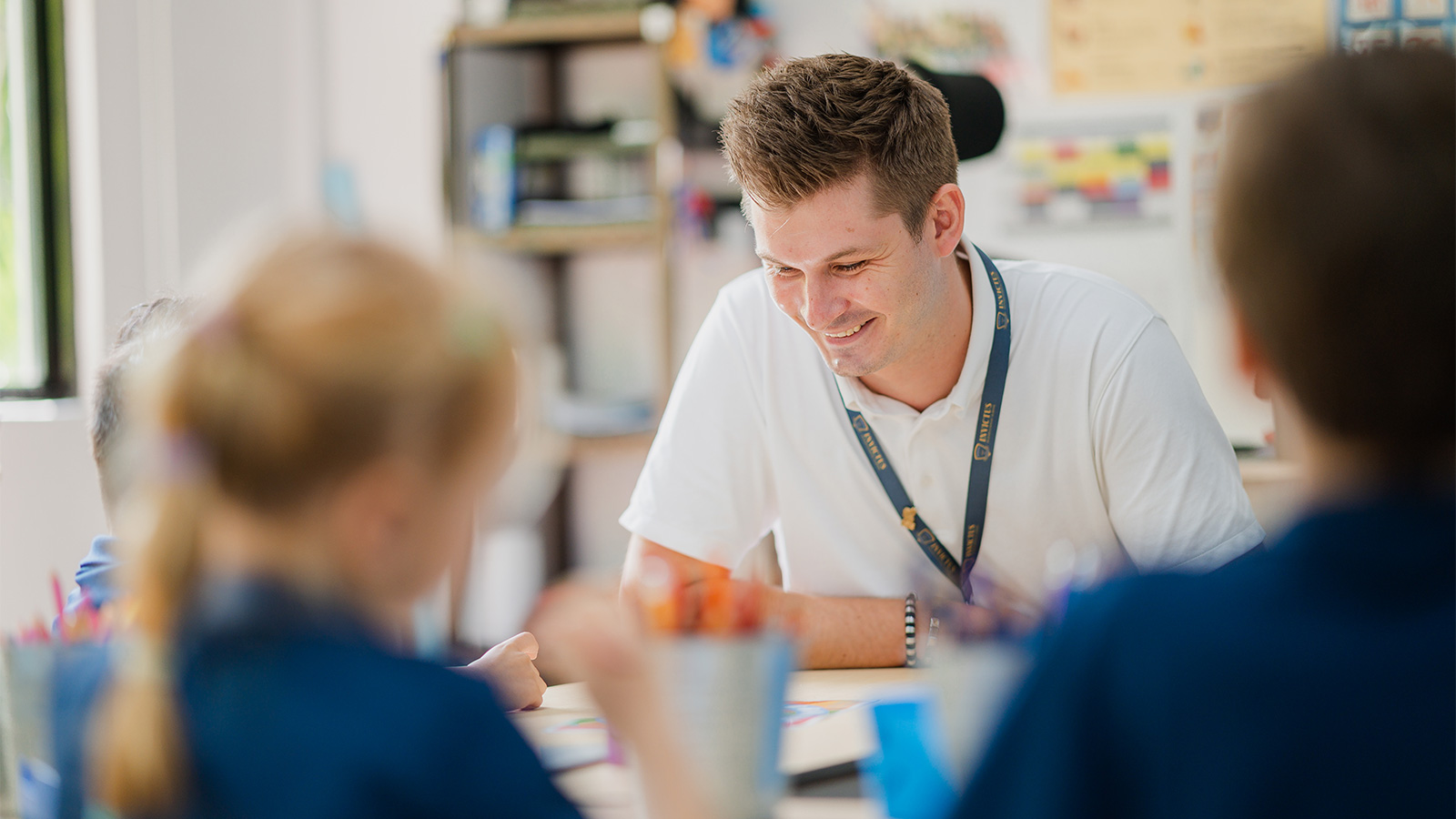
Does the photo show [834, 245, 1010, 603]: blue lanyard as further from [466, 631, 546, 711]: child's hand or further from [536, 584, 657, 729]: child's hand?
[536, 584, 657, 729]: child's hand

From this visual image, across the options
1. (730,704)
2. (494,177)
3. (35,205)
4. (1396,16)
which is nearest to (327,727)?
(730,704)

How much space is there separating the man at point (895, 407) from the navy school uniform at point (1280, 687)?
0.90 meters

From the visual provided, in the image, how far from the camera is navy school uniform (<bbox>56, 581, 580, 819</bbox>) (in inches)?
24.8

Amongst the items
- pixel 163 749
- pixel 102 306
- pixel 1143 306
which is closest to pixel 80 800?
pixel 163 749

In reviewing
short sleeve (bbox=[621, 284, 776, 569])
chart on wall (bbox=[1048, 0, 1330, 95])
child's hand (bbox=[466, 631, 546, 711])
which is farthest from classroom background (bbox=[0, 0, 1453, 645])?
child's hand (bbox=[466, 631, 546, 711])

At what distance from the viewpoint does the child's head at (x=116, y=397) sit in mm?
1270

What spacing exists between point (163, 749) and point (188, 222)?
116 inches

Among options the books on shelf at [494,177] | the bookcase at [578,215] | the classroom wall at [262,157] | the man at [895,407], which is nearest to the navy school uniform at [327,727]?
the man at [895,407]

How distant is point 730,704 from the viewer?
77 cm

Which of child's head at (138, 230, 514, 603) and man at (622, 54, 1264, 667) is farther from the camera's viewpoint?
man at (622, 54, 1264, 667)

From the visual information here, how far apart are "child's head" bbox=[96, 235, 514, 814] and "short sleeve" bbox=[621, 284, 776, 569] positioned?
1.03 m

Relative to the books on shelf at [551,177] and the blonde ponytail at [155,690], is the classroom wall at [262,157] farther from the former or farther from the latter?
the blonde ponytail at [155,690]

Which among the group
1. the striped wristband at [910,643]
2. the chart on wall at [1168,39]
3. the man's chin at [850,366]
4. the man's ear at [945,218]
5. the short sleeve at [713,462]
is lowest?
the striped wristband at [910,643]

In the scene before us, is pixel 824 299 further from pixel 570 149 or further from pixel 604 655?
pixel 570 149
